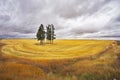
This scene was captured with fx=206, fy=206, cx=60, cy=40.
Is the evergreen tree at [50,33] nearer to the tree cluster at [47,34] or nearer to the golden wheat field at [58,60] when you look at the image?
the tree cluster at [47,34]

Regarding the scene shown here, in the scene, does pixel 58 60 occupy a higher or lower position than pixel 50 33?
lower

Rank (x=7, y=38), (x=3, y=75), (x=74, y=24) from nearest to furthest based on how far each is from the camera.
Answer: (x=3, y=75) < (x=7, y=38) < (x=74, y=24)

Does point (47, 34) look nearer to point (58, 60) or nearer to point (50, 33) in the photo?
point (50, 33)

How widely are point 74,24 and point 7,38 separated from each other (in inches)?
75.3

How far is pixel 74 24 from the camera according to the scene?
5930mm

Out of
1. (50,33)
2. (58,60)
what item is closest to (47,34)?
(50,33)

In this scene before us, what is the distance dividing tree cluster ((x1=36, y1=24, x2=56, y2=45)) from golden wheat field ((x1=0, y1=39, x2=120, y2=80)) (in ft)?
0.44

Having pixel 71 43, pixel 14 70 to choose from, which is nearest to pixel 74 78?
pixel 71 43

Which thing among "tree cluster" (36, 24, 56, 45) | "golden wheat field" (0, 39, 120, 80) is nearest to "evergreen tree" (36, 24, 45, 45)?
"tree cluster" (36, 24, 56, 45)

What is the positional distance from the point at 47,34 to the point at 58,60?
0.76m

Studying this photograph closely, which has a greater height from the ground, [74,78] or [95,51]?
[95,51]

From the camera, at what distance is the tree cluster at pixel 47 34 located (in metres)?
5.48

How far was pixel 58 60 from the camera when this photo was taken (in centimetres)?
539

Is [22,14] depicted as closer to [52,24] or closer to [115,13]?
[52,24]
